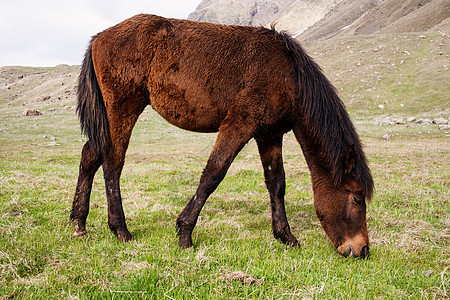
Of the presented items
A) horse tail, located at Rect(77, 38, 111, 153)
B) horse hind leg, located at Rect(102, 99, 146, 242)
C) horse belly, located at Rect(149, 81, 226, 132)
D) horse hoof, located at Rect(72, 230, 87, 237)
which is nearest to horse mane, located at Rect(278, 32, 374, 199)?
horse belly, located at Rect(149, 81, 226, 132)

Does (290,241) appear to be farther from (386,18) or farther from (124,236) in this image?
(386,18)

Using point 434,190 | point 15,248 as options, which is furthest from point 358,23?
point 15,248

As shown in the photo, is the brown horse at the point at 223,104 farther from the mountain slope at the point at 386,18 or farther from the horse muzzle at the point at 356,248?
the mountain slope at the point at 386,18

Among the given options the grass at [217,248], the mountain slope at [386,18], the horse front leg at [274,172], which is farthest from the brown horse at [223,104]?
the mountain slope at [386,18]

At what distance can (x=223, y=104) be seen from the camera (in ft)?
12.5

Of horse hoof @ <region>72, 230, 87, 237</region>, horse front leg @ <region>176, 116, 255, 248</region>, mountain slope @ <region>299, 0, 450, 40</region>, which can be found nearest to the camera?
horse front leg @ <region>176, 116, 255, 248</region>

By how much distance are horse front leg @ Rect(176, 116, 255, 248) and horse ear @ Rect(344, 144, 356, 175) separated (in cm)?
123

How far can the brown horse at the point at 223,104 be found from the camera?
3.69m

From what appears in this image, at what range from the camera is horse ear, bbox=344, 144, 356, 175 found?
11.8 ft

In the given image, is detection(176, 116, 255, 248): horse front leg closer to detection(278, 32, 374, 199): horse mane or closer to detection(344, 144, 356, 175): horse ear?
detection(278, 32, 374, 199): horse mane

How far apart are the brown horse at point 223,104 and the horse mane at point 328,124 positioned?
0.01 meters

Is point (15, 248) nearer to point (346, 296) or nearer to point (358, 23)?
point (346, 296)

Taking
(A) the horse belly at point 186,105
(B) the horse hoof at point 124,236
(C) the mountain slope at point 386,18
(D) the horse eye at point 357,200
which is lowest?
(B) the horse hoof at point 124,236

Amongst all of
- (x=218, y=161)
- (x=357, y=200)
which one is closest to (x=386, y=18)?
(x=357, y=200)
